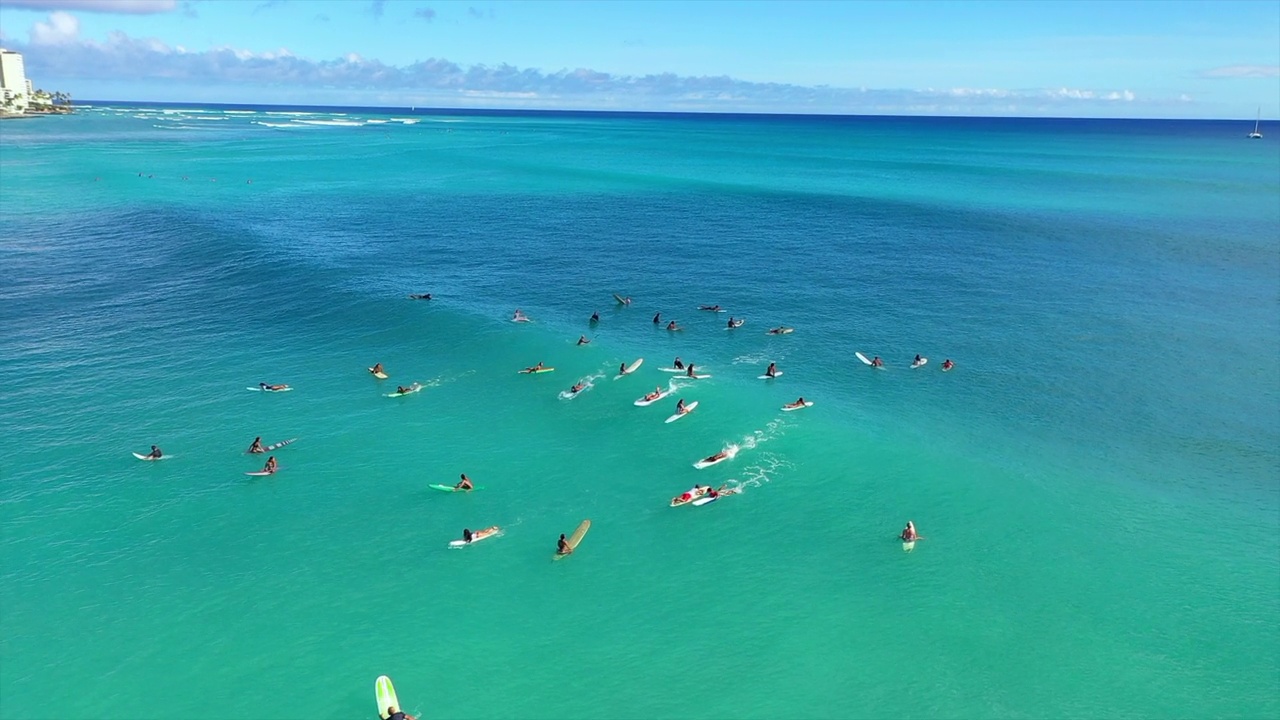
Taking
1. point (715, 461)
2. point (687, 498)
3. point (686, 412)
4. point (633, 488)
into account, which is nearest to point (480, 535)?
point (633, 488)

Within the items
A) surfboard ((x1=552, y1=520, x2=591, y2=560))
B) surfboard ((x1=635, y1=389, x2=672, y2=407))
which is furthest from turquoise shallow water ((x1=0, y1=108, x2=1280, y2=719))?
surfboard ((x1=635, y1=389, x2=672, y2=407))

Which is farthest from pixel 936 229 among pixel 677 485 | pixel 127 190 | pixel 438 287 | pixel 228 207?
pixel 127 190

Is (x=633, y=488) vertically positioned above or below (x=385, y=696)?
above

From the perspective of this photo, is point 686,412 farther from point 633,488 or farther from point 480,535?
point 480,535

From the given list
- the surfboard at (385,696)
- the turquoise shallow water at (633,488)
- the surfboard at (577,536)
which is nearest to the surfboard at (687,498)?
the turquoise shallow water at (633,488)

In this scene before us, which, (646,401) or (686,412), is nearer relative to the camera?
(686,412)

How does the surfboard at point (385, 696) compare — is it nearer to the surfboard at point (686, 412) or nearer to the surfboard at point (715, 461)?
the surfboard at point (715, 461)
